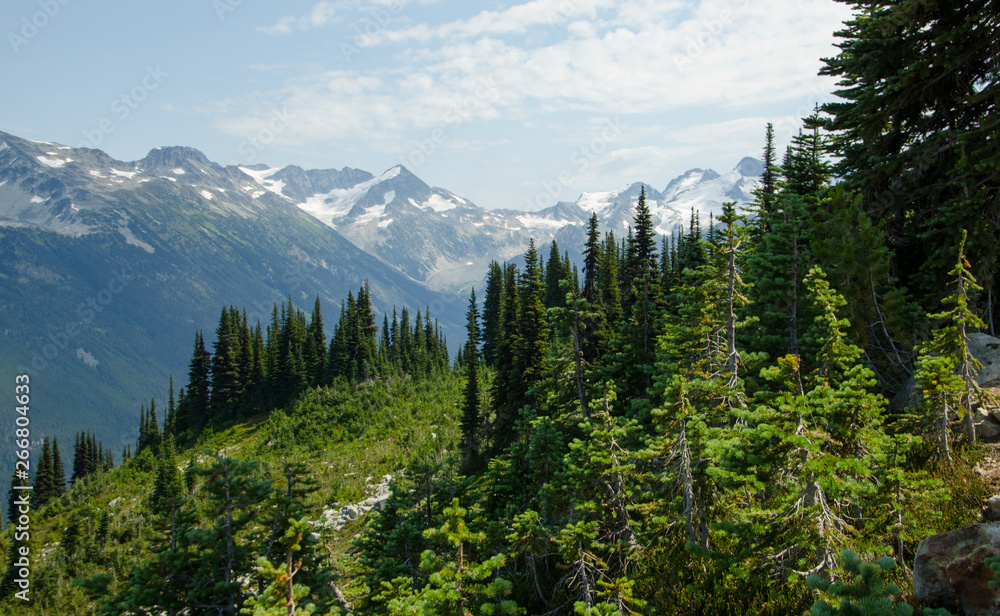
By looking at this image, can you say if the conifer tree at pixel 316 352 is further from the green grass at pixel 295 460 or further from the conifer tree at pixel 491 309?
the conifer tree at pixel 491 309

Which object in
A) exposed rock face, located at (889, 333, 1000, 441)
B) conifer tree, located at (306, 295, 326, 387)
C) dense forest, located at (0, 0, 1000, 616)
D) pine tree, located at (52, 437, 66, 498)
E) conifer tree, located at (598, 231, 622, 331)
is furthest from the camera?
conifer tree, located at (306, 295, 326, 387)

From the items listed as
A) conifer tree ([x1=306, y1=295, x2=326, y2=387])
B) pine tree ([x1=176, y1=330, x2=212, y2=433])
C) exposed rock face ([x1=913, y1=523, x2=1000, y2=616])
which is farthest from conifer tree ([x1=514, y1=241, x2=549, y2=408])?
pine tree ([x1=176, y1=330, x2=212, y2=433])

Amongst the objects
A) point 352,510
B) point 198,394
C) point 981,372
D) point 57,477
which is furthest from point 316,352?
point 981,372

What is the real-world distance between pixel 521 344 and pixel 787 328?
62.5 feet

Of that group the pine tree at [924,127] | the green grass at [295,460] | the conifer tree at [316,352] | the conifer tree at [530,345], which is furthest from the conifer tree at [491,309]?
the pine tree at [924,127]

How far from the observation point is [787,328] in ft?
53.4

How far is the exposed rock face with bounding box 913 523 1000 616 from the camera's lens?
5.65 metres

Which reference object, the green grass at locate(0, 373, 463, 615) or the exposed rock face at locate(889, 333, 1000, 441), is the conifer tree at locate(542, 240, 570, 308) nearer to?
the green grass at locate(0, 373, 463, 615)

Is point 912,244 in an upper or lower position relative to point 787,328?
upper

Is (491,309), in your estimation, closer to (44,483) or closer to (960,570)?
(960,570)

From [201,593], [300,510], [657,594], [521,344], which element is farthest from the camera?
[521,344]

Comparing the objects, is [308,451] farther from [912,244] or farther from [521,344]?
[912,244]

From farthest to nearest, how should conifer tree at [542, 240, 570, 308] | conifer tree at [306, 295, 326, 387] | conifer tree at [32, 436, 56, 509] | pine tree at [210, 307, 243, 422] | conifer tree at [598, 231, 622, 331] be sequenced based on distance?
pine tree at [210, 307, 243, 422]
conifer tree at [306, 295, 326, 387]
conifer tree at [32, 436, 56, 509]
conifer tree at [542, 240, 570, 308]
conifer tree at [598, 231, 622, 331]

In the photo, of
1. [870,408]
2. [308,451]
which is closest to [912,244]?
[870,408]
